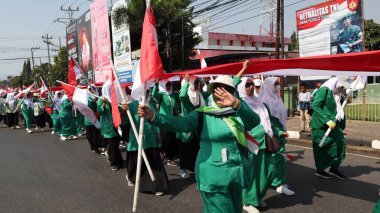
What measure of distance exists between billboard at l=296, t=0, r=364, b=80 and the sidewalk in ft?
6.00

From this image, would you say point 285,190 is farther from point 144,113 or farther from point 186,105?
point 144,113

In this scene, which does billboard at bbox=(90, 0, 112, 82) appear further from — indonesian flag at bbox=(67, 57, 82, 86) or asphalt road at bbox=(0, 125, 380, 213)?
asphalt road at bbox=(0, 125, 380, 213)

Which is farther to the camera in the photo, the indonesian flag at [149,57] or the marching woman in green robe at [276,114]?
the marching woman in green robe at [276,114]

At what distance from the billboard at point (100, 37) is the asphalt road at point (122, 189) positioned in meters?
12.7

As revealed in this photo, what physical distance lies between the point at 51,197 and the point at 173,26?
16875mm

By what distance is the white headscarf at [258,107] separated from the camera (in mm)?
4715

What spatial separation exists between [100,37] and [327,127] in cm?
1812

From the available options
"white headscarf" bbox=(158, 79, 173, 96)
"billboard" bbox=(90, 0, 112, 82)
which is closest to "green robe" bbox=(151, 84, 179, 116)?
"white headscarf" bbox=(158, 79, 173, 96)

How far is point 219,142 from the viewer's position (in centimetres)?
307

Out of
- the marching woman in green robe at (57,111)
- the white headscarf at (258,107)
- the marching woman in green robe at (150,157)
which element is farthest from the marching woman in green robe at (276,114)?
the marching woman in green robe at (57,111)

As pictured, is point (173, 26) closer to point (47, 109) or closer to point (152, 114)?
point (47, 109)

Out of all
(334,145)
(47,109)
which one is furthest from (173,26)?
(334,145)

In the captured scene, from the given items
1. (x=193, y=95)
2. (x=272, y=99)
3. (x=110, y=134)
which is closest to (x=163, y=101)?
(x=193, y=95)

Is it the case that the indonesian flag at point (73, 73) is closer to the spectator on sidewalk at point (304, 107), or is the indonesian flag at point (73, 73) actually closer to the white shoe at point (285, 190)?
the white shoe at point (285, 190)
